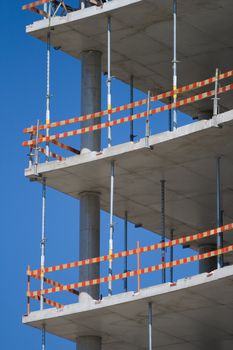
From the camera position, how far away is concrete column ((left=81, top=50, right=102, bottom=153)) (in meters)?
50.5

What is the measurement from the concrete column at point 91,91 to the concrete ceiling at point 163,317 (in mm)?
4391

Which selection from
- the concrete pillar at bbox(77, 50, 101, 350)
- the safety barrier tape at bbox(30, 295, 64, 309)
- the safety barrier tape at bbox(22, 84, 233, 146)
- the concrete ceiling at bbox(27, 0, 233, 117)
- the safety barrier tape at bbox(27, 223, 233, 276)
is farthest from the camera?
the concrete pillar at bbox(77, 50, 101, 350)

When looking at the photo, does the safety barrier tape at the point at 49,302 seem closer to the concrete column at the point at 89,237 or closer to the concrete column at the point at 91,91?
the concrete column at the point at 89,237

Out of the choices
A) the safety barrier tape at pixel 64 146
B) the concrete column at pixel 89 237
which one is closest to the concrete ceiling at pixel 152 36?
the safety barrier tape at pixel 64 146

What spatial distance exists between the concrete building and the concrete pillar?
0.08 feet

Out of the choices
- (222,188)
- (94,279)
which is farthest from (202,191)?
(94,279)

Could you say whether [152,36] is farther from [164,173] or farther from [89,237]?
[89,237]

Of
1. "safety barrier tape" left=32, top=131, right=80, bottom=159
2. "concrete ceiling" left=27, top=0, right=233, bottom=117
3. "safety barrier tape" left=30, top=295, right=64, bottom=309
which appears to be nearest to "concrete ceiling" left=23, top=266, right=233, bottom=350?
"safety barrier tape" left=30, top=295, right=64, bottom=309

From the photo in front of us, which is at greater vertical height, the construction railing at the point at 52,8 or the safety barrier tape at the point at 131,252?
the construction railing at the point at 52,8

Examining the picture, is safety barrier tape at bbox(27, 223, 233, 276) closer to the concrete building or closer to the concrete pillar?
the concrete building

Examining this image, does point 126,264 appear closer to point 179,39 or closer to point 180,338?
point 180,338

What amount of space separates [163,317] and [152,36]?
699 centimetres

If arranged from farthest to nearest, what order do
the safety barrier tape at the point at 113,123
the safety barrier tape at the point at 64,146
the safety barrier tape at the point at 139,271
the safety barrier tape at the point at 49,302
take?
the safety barrier tape at the point at 64,146, the safety barrier tape at the point at 49,302, the safety barrier tape at the point at 113,123, the safety barrier tape at the point at 139,271

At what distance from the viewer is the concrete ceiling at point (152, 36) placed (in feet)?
161
